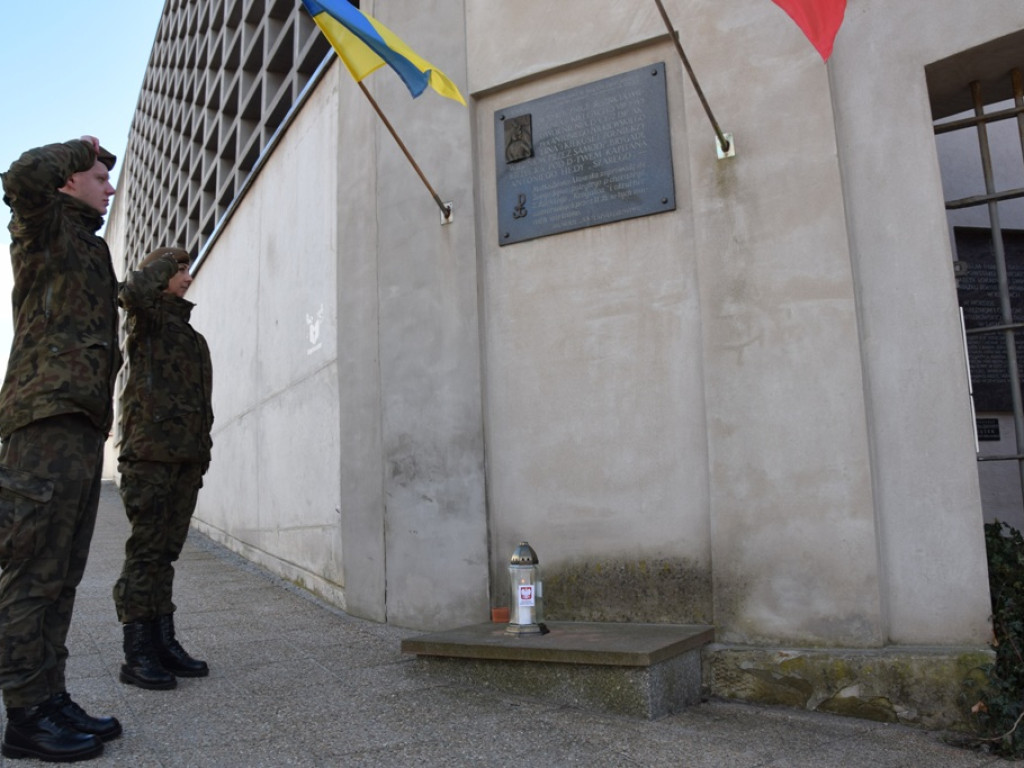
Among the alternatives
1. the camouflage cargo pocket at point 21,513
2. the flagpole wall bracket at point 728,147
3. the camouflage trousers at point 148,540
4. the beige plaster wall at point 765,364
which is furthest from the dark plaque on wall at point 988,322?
the camouflage cargo pocket at point 21,513

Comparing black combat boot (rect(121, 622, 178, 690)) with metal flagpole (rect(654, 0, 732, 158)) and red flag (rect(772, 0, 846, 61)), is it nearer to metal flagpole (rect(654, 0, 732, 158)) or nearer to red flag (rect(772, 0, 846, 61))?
metal flagpole (rect(654, 0, 732, 158))

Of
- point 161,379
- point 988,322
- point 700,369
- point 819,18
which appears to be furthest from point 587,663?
point 988,322

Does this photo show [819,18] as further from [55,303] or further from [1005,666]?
[55,303]

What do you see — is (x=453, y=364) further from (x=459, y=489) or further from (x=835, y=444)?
(x=835, y=444)

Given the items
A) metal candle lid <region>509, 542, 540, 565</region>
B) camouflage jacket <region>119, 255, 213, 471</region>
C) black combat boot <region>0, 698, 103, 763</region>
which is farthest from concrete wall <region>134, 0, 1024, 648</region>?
black combat boot <region>0, 698, 103, 763</region>

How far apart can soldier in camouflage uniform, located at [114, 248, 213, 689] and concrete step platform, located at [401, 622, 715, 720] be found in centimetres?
114

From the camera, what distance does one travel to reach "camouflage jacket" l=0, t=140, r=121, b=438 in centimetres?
289

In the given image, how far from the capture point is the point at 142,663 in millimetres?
3650

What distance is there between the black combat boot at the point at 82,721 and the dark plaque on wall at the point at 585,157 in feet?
10.3

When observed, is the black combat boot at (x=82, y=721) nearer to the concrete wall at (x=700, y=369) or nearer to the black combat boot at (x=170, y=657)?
the black combat boot at (x=170, y=657)

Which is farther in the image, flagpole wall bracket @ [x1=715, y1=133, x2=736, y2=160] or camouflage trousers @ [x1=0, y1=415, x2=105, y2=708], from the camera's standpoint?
flagpole wall bracket @ [x1=715, y1=133, x2=736, y2=160]

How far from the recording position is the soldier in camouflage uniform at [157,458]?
3.69 m

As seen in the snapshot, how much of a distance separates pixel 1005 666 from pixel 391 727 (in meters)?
2.44

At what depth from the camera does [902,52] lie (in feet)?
12.7
